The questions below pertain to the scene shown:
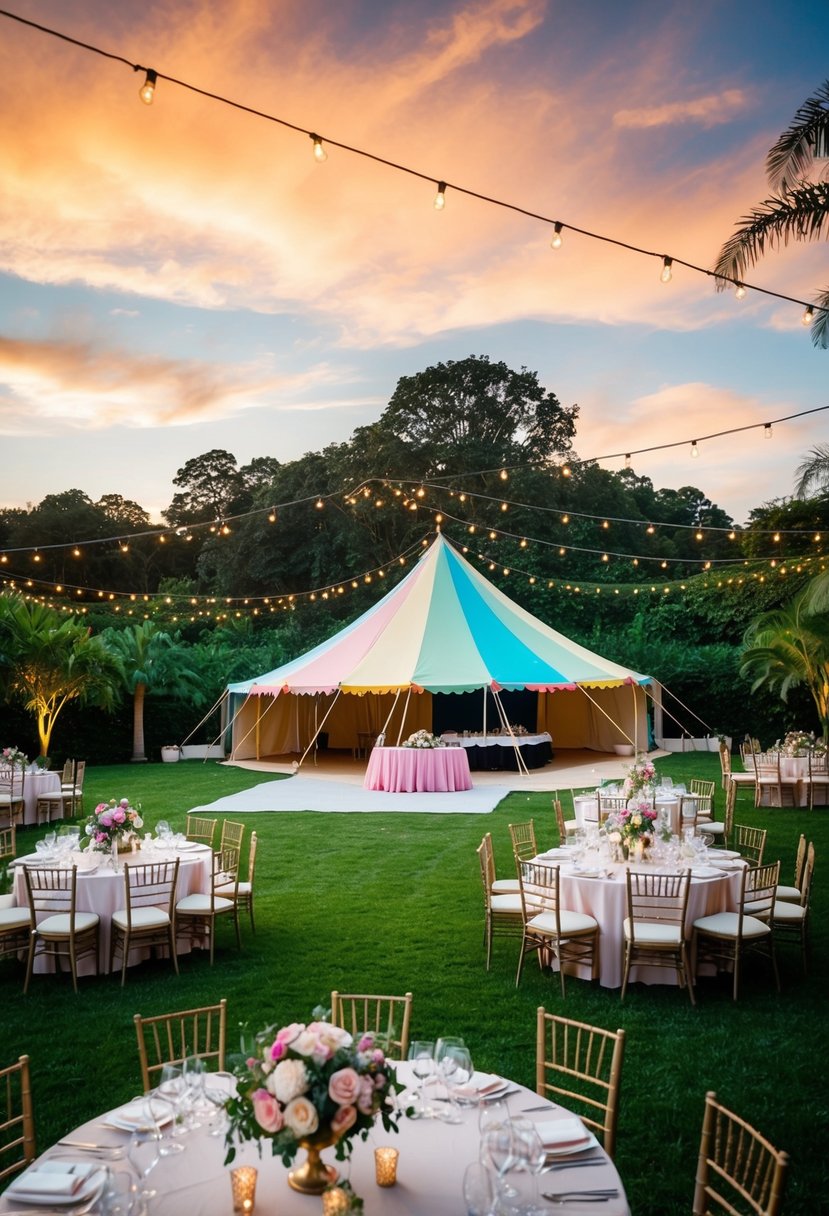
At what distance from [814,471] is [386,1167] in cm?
1425

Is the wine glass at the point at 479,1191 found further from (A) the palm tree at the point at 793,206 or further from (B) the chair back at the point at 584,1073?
(A) the palm tree at the point at 793,206

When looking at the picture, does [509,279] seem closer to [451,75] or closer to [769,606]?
[451,75]

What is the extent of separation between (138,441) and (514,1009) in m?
19.4

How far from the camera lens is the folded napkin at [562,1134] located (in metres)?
2.78

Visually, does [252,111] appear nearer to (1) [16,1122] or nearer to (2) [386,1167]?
(1) [16,1122]

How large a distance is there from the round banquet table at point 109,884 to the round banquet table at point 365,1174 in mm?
4181

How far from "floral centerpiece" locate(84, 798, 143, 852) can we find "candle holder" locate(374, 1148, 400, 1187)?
5146 mm

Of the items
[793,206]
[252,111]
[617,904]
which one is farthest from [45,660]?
[793,206]

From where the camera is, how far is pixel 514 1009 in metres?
5.96

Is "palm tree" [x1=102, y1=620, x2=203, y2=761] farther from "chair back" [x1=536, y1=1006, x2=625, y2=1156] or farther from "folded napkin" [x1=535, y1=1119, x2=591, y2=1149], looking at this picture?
"folded napkin" [x1=535, y1=1119, x2=591, y2=1149]

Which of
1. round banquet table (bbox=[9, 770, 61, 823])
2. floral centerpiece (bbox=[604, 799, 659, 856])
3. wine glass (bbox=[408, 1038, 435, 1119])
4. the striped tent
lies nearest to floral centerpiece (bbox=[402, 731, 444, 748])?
the striped tent

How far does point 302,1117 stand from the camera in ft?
7.52

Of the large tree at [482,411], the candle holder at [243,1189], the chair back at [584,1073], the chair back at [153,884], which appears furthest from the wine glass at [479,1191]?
the large tree at [482,411]

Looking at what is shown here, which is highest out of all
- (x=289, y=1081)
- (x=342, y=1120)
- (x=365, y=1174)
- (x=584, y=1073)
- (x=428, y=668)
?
(x=428, y=668)
